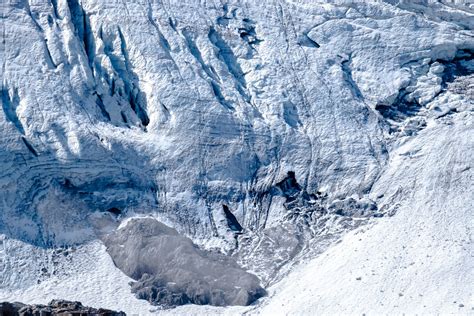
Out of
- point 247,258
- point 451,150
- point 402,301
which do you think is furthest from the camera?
point 451,150

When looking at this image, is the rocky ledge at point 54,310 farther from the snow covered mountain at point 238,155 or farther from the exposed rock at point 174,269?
the exposed rock at point 174,269

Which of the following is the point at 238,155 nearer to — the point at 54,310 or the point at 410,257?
the point at 410,257

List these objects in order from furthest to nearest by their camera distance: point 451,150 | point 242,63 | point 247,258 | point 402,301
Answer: point 242,63 → point 451,150 → point 247,258 → point 402,301

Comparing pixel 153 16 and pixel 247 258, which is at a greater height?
pixel 153 16

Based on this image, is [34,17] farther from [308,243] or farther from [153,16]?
[308,243]

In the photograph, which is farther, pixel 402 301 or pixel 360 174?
pixel 360 174

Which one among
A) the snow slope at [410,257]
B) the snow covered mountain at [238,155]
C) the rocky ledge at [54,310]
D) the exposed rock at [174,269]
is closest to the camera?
the rocky ledge at [54,310]

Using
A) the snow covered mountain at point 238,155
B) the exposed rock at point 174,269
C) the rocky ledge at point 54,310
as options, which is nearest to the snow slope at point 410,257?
the snow covered mountain at point 238,155

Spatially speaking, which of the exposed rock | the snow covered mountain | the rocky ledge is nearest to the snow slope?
the snow covered mountain

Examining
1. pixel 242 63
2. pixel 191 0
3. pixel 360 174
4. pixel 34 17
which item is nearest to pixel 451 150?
pixel 360 174
